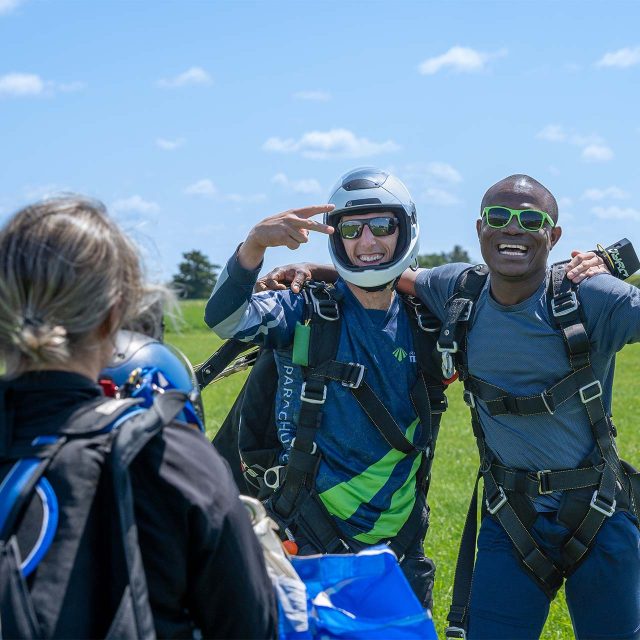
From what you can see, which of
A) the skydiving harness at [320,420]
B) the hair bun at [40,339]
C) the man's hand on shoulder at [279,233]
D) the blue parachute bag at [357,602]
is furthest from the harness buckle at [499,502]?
the hair bun at [40,339]

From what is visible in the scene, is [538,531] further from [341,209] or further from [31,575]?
[31,575]

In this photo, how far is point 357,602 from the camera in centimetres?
241

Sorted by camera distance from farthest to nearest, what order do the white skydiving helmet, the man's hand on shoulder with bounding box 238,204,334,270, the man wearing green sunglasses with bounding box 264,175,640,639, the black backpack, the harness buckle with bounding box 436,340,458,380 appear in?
the white skydiving helmet → the harness buckle with bounding box 436,340,458,380 → the man wearing green sunglasses with bounding box 264,175,640,639 → the man's hand on shoulder with bounding box 238,204,334,270 → the black backpack

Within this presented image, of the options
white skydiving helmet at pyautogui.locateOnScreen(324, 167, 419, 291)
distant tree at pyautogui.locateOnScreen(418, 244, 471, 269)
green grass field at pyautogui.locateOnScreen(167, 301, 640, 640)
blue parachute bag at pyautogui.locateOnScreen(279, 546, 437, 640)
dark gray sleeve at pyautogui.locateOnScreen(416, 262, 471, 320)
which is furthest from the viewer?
distant tree at pyautogui.locateOnScreen(418, 244, 471, 269)

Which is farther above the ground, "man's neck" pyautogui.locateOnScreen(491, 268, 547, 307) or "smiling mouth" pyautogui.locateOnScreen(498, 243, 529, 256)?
"smiling mouth" pyautogui.locateOnScreen(498, 243, 529, 256)

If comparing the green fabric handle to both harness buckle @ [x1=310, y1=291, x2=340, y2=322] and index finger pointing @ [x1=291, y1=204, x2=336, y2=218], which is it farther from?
index finger pointing @ [x1=291, y1=204, x2=336, y2=218]

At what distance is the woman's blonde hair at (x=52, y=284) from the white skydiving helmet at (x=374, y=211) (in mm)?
2415

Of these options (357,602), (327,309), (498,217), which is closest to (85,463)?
(357,602)

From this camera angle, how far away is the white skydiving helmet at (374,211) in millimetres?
4328

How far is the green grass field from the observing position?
6.59m

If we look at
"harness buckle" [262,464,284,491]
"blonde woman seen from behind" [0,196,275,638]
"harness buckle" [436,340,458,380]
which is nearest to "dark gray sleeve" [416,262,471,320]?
"harness buckle" [436,340,458,380]

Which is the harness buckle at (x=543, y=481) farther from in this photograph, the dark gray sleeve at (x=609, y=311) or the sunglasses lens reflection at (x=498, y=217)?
the sunglasses lens reflection at (x=498, y=217)

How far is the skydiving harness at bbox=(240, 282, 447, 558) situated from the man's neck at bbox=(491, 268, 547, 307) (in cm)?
38

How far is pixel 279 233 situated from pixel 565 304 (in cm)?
131
